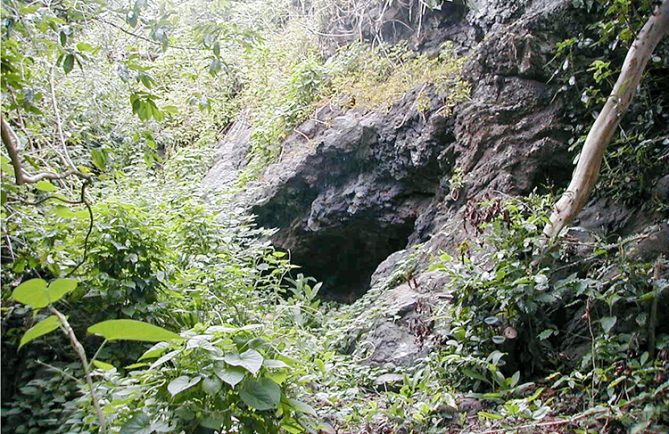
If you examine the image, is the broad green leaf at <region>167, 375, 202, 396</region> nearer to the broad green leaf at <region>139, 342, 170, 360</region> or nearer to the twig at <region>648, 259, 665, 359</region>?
the broad green leaf at <region>139, 342, 170, 360</region>

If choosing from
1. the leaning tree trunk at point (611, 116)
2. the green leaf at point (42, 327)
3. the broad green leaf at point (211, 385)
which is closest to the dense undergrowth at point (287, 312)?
the broad green leaf at point (211, 385)

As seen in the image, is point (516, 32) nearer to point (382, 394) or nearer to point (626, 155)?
point (626, 155)

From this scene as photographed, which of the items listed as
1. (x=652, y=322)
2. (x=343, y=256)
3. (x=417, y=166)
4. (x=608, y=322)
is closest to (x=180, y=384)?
(x=608, y=322)

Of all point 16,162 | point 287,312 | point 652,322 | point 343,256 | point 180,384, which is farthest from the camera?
point 343,256

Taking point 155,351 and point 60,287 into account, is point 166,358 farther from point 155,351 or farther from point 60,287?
point 60,287

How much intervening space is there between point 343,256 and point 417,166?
1512mm

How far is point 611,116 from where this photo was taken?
11.1ft

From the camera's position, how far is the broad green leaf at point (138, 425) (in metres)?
1.82

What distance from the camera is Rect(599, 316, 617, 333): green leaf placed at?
2689mm

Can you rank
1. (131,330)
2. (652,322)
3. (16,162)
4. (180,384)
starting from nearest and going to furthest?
(131,330), (180,384), (16,162), (652,322)

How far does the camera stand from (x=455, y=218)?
4527 mm

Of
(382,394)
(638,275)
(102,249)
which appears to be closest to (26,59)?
(102,249)

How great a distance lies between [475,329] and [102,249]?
219 cm

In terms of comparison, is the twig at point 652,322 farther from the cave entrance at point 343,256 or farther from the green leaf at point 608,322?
the cave entrance at point 343,256
